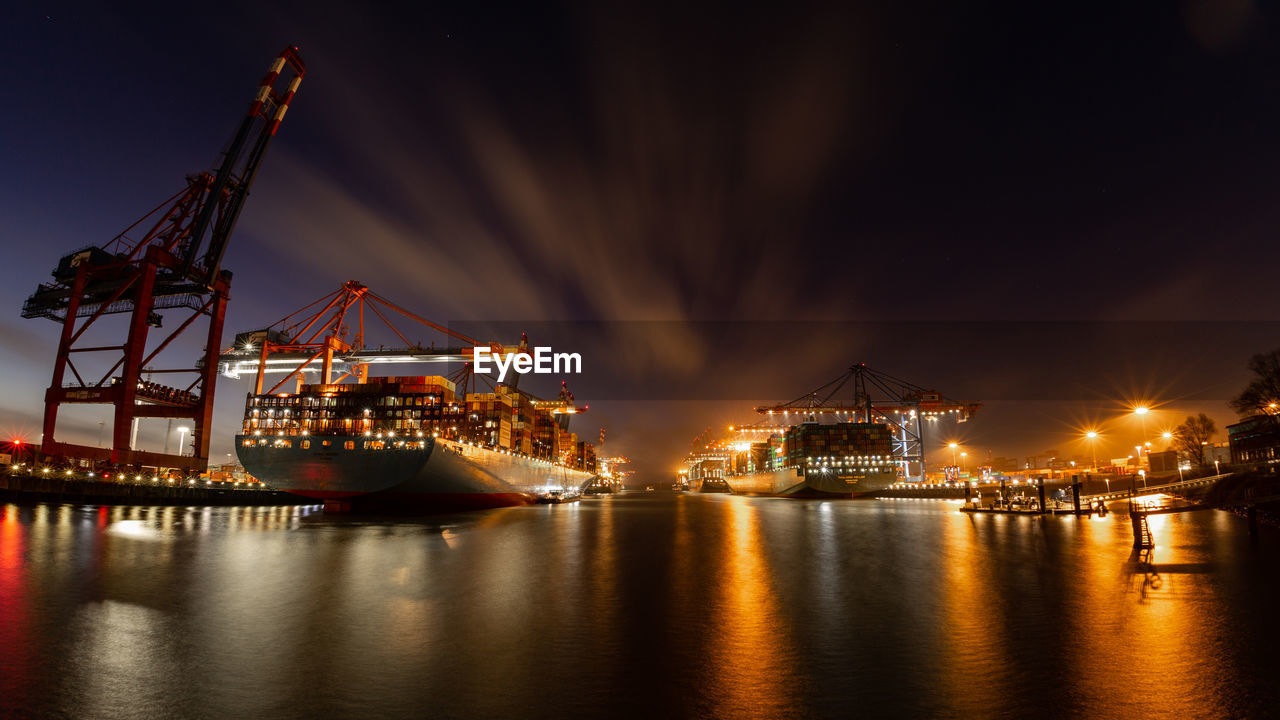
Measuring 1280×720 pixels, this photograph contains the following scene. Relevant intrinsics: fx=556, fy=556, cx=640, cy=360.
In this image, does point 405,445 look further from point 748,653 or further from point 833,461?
point 833,461

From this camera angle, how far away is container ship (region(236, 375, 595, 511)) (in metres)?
39.9

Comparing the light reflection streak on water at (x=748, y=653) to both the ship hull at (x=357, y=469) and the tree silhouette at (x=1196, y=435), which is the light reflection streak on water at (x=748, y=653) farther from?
the tree silhouette at (x=1196, y=435)

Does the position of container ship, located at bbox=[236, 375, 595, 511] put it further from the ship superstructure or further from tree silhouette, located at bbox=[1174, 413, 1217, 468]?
tree silhouette, located at bbox=[1174, 413, 1217, 468]

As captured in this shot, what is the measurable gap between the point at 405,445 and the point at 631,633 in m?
35.4

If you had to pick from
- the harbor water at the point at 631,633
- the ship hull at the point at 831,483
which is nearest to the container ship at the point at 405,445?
the harbor water at the point at 631,633

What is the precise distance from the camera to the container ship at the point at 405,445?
39.9 meters

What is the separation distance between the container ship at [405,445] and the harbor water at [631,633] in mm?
20219

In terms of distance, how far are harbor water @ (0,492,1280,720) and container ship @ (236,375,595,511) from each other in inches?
796

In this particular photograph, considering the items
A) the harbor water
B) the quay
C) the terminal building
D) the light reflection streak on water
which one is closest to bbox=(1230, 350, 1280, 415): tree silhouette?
the terminal building

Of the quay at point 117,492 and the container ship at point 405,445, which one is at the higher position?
the container ship at point 405,445

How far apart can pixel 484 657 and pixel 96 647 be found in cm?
574

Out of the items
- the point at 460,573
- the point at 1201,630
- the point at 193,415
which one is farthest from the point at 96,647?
the point at 193,415

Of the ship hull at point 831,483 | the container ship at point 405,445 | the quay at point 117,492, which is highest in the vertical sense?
the container ship at point 405,445

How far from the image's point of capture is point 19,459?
43.8 m
